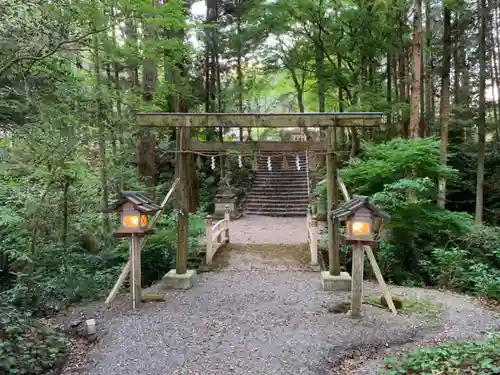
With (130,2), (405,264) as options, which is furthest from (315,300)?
(130,2)

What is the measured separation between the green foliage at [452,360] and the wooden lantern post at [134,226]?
362cm

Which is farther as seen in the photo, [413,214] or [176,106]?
[176,106]

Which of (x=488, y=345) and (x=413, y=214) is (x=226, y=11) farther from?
(x=488, y=345)

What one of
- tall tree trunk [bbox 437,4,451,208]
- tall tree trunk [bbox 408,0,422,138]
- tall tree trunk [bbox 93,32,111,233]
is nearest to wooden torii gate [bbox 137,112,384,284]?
tall tree trunk [bbox 93,32,111,233]

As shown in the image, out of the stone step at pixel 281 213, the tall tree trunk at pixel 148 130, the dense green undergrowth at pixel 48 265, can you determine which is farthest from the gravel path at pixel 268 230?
the tall tree trunk at pixel 148 130

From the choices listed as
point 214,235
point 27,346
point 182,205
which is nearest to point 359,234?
point 182,205

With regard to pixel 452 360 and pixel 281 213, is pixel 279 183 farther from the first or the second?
pixel 452 360

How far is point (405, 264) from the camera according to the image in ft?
27.0

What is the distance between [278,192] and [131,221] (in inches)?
473

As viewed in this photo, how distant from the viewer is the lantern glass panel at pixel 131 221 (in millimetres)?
5730

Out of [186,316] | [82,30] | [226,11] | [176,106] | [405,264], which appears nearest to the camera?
[82,30]

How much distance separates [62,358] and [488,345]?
15.2 feet

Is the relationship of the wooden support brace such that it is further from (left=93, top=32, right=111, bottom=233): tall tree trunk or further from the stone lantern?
the stone lantern

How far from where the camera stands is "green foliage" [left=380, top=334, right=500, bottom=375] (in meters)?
3.37
